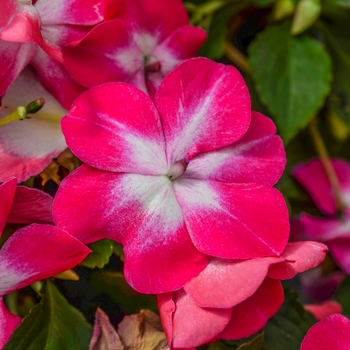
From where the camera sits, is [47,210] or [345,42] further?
[345,42]

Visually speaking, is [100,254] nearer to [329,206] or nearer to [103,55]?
[103,55]

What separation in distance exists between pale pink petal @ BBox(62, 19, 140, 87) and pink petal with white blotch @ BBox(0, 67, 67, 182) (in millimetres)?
37

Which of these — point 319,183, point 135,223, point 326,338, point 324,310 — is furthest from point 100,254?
point 319,183

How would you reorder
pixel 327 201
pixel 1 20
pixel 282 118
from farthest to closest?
pixel 327 201 → pixel 282 118 → pixel 1 20

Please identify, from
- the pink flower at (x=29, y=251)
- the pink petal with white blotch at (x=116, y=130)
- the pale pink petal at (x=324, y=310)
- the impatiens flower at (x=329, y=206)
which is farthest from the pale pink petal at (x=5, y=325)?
the impatiens flower at (x=329, y=206)

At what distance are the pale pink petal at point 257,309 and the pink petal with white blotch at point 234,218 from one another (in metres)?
0.03

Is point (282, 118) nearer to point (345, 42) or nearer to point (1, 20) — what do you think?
point (345, 42)

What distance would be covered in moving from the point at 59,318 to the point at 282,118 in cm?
30

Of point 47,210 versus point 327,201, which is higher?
point 47,210

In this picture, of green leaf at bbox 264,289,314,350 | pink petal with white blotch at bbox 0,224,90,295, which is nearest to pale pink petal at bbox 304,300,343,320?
green leaf at bbox 264,289,314,350

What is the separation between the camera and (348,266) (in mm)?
671

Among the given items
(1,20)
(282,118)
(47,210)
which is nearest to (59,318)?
(47,210)

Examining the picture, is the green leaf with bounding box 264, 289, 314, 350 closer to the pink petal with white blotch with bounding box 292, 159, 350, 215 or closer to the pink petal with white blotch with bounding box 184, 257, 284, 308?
the pink petal with white blotch with bounding box 184, 257, 284, 308

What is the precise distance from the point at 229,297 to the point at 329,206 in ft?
1.29
